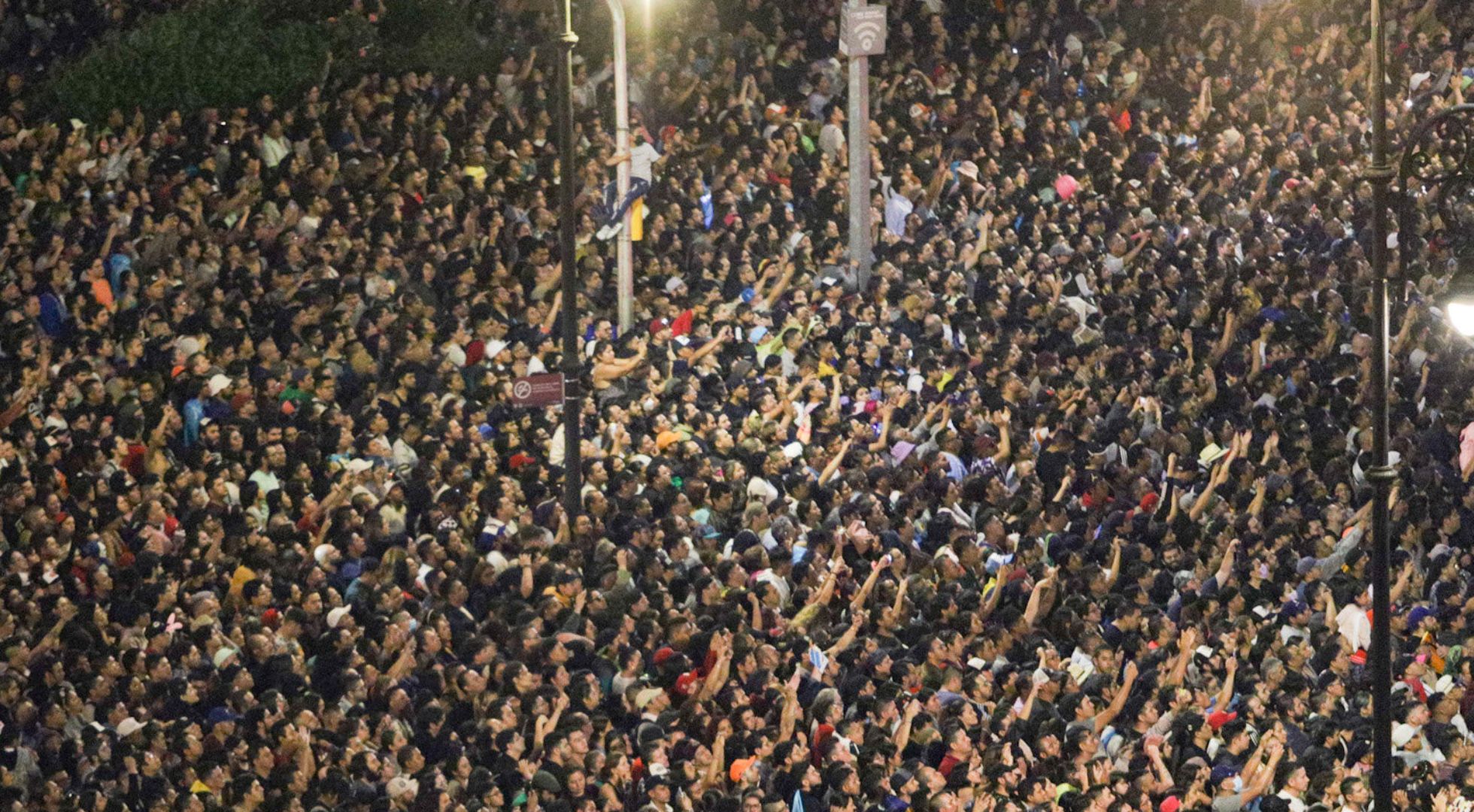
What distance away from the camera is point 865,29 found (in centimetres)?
2734

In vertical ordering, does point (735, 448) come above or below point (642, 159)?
below

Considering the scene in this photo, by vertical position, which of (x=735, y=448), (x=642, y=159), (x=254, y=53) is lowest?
(x=735, y=448)

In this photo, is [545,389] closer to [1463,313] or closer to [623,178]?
[623,178]

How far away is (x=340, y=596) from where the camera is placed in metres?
19.5

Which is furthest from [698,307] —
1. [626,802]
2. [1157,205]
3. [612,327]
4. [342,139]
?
[626,802]

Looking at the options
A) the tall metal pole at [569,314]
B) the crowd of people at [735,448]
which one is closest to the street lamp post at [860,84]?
the crowd of people at [735,448]

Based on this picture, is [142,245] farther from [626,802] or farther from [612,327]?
[626,802]

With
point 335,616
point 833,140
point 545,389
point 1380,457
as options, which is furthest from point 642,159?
point 1380,457

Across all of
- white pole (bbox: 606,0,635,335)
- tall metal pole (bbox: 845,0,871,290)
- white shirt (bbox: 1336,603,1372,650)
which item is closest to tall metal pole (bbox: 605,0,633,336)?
white pole (bbox: 606,0,635,335)

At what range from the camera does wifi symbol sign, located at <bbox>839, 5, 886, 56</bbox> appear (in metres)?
27.3

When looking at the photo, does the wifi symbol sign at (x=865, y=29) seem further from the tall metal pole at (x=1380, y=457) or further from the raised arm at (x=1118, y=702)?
the tall metal pole at (x=1380, y=457)

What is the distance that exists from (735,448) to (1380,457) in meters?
7.03

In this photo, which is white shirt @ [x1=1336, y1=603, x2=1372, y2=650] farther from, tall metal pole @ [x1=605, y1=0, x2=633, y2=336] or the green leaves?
the green leaves

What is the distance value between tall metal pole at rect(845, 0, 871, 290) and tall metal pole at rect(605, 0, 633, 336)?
220 centimetres
